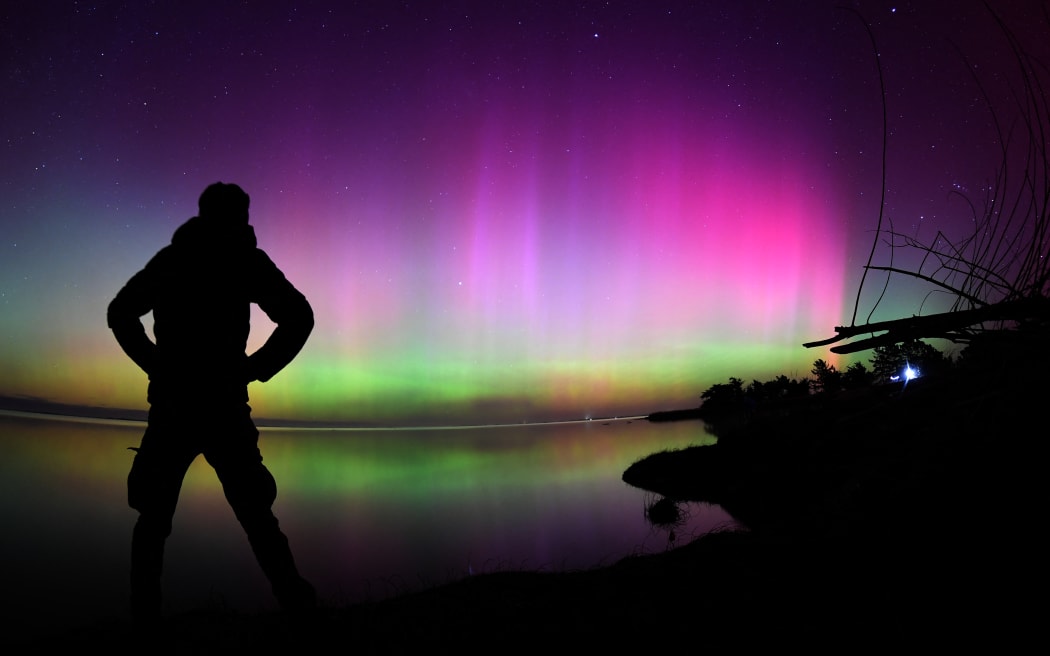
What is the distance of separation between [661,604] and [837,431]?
2.74m

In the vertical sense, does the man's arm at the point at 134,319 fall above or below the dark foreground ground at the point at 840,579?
above

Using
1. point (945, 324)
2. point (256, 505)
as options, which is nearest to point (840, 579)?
point (945, 324)

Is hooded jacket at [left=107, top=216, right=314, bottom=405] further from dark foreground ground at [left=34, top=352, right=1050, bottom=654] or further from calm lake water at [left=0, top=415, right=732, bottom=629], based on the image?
calm lake water at [left=0, top=415, right=732, bottom=629]

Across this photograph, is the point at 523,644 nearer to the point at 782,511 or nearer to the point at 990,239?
the point at 990,239

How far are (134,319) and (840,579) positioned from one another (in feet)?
18.5

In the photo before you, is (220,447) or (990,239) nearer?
(990,239)

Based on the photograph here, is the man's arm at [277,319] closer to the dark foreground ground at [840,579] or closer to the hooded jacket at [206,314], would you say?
the hooded jacket at [206,314]

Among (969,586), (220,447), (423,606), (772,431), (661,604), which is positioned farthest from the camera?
(423,606)

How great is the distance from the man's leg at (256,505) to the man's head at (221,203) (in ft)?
5.56

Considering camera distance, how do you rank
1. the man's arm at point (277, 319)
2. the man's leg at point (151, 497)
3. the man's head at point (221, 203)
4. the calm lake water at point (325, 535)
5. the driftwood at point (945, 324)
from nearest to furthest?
the driftwood at point (945, 324)
the man's leg at point (151, 497)
the man's arm at point (277, 319)
the man's head at point (221, 203)
the calm lake water at point (325, 535)

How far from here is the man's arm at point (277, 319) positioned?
367 centimetres

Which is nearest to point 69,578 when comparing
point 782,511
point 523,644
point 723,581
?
point 523,644

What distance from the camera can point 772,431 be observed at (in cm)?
252

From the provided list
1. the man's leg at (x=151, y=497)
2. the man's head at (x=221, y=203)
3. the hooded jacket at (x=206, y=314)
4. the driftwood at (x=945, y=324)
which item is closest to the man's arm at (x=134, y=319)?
the hooded jacket at (x=206, y=314)
